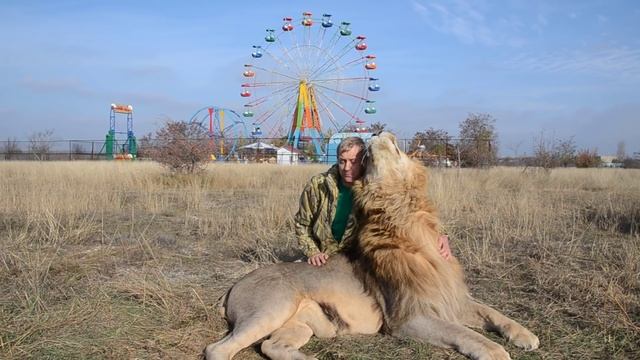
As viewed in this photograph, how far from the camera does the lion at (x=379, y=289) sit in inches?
161

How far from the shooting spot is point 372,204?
4.29 m

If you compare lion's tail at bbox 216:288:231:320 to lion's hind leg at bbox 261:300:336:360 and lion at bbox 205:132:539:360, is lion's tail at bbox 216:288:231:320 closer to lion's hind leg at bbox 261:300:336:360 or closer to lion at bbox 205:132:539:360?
lion at bbox 205:132:539:360

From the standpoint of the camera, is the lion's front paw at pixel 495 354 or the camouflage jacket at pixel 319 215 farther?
the camouflage jacket at pixel 319 215

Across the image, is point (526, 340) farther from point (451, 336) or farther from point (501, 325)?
point (451, 336)

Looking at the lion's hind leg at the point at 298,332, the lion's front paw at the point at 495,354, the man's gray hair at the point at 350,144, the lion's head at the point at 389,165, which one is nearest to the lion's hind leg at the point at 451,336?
the lion's front paw at the point at 495,354

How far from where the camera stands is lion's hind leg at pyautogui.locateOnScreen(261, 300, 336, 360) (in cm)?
390

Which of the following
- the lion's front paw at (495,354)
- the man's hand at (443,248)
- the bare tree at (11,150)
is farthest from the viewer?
the bare tree at (11,150)

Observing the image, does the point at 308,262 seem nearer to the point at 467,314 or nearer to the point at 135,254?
the point at 467,314

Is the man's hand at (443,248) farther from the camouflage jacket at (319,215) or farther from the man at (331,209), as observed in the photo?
the camouflage jacket at (319,215)

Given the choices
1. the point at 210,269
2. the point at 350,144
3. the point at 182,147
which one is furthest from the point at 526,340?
the point at 182,147

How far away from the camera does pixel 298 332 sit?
420cm

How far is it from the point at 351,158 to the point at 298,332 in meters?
1.38

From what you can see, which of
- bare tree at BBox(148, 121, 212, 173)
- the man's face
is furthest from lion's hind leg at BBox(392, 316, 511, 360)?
bare tree at BBox(148, 121, 212, 173)

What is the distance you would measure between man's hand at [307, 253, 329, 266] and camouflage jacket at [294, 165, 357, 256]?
0.13 m
